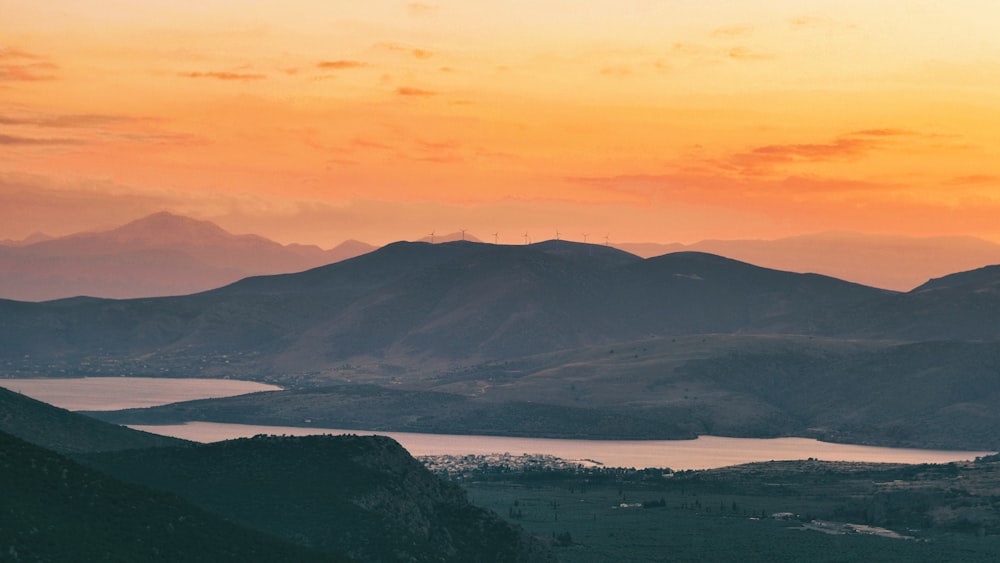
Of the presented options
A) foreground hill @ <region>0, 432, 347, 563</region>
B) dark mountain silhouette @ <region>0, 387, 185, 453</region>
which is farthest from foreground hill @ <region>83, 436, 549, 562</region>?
foreground hill @ <region>0, 432, 347, 563</region>

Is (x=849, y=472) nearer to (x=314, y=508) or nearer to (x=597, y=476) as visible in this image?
(x=597, y=476)

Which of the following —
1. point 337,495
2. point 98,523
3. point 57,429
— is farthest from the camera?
point 57,429

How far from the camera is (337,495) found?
105438 mm

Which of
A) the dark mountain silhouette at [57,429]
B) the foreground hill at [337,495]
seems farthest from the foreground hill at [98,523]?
the dark mountain silhouette at [57,429]

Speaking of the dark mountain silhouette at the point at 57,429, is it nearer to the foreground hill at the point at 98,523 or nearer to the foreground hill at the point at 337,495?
the foreground hill at the point at 337,495

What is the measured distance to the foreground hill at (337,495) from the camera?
100 m

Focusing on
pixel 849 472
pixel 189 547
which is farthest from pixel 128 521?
pixel 849 472

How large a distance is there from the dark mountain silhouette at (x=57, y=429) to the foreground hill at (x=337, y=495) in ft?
30.1

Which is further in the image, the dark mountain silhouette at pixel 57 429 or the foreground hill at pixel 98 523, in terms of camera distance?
the dark mountain silhouette at pixel 57 429

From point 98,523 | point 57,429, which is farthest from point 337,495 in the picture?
point 98,523

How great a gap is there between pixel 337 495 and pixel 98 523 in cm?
2777

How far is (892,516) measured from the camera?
148m

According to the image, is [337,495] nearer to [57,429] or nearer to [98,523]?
[57,429]

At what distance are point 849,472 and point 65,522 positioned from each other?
124 metres
